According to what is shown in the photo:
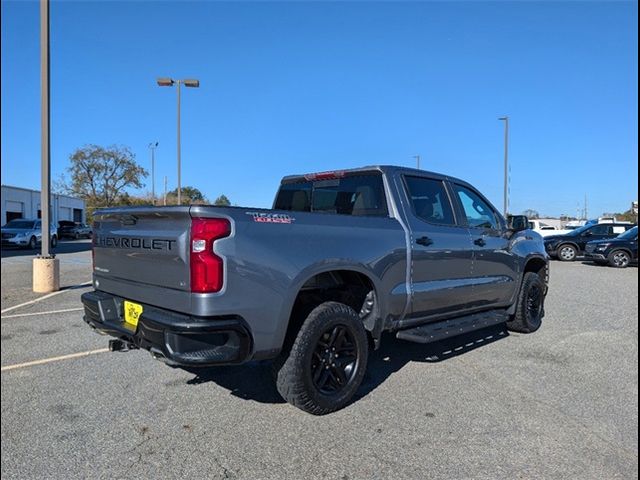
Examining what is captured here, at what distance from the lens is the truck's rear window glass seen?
15.2ft

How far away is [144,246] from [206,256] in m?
0.73

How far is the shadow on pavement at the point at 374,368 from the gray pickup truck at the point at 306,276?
18.1 inches

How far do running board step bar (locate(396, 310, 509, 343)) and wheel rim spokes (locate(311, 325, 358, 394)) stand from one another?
595mm

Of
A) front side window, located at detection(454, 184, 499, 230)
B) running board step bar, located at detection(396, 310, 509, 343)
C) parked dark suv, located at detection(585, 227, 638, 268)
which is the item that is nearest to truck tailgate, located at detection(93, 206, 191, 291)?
running board step bar, located at detection(396, 310, 509, 343)

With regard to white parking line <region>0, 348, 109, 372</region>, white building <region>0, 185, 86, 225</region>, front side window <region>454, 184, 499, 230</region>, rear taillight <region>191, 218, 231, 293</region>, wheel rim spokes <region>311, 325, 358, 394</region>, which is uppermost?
white building <region>0, 185, 86, 225</region>

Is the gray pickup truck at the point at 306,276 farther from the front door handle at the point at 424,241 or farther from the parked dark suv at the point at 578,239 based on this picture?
the parked dark suv at the point at 578,239

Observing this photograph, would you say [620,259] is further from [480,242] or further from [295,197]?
[295,197]

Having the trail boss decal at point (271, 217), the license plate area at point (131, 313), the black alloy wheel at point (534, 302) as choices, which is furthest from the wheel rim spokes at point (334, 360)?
the black alloy wheel at point (534, 302)

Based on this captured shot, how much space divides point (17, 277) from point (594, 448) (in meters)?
12.6

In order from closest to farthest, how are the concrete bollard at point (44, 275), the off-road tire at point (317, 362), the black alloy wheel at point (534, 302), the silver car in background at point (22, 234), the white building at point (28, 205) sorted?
the off-road tire at point (317, 362), the black alloy wheel at point (534, 302), the concrete bollard at point (44, 275), the silver car in background at point (22, 234), the white building at point (28, 205)

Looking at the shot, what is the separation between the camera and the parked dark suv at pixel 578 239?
1978 cm

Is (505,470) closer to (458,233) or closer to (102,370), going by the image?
(458,233)

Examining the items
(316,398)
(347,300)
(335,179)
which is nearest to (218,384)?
(316,398)

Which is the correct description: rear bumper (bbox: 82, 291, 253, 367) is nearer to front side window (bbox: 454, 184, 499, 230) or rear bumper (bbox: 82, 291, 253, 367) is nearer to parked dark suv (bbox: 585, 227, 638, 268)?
front side window (bbox: 454, 184, 499, 230)
